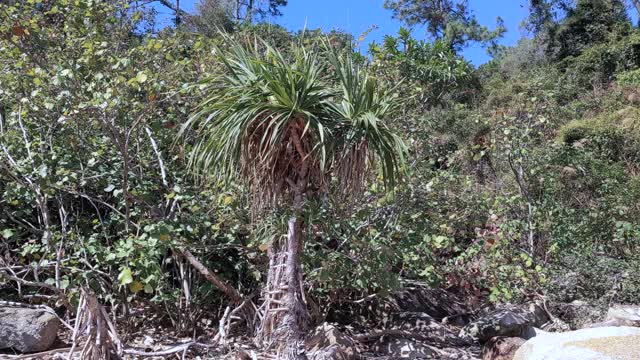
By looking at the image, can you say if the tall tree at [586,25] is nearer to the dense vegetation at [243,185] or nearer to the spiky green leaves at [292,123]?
the dense vegetation at [243,185]

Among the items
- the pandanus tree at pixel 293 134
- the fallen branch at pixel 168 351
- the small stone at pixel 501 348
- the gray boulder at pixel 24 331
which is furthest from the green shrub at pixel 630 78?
the gray boulder at pixel 24 331

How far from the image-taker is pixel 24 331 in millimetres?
5129

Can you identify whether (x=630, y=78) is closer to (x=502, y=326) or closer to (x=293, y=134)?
(x=502, y=326)

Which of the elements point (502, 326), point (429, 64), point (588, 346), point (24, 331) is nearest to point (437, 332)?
point (502, 326)

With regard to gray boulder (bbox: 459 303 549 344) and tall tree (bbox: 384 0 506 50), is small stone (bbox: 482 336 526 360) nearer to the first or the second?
gray boulder (bbox: 459 303 549 344)

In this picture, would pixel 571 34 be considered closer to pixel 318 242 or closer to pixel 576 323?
pixel 576 323

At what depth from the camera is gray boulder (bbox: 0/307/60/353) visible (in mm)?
5117

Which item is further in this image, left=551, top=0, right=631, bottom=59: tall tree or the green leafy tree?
left=551, top=0, right=631, bottom=59: tall tree

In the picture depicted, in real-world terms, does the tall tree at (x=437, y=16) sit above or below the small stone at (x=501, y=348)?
above

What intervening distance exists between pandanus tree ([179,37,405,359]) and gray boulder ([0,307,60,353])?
221 centimetres

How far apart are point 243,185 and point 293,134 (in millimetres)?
646

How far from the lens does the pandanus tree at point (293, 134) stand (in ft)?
13.1

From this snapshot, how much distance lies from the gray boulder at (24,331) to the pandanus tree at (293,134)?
87.1 inches

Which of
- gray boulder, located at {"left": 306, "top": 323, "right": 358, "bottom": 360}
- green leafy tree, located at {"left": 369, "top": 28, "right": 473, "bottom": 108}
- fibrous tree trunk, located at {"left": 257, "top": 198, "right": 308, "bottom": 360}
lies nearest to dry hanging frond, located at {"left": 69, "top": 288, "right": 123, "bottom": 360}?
fibrous tree trunk, located at {"left": 257, "top": 198, "right": 308, "bottom": 360}
